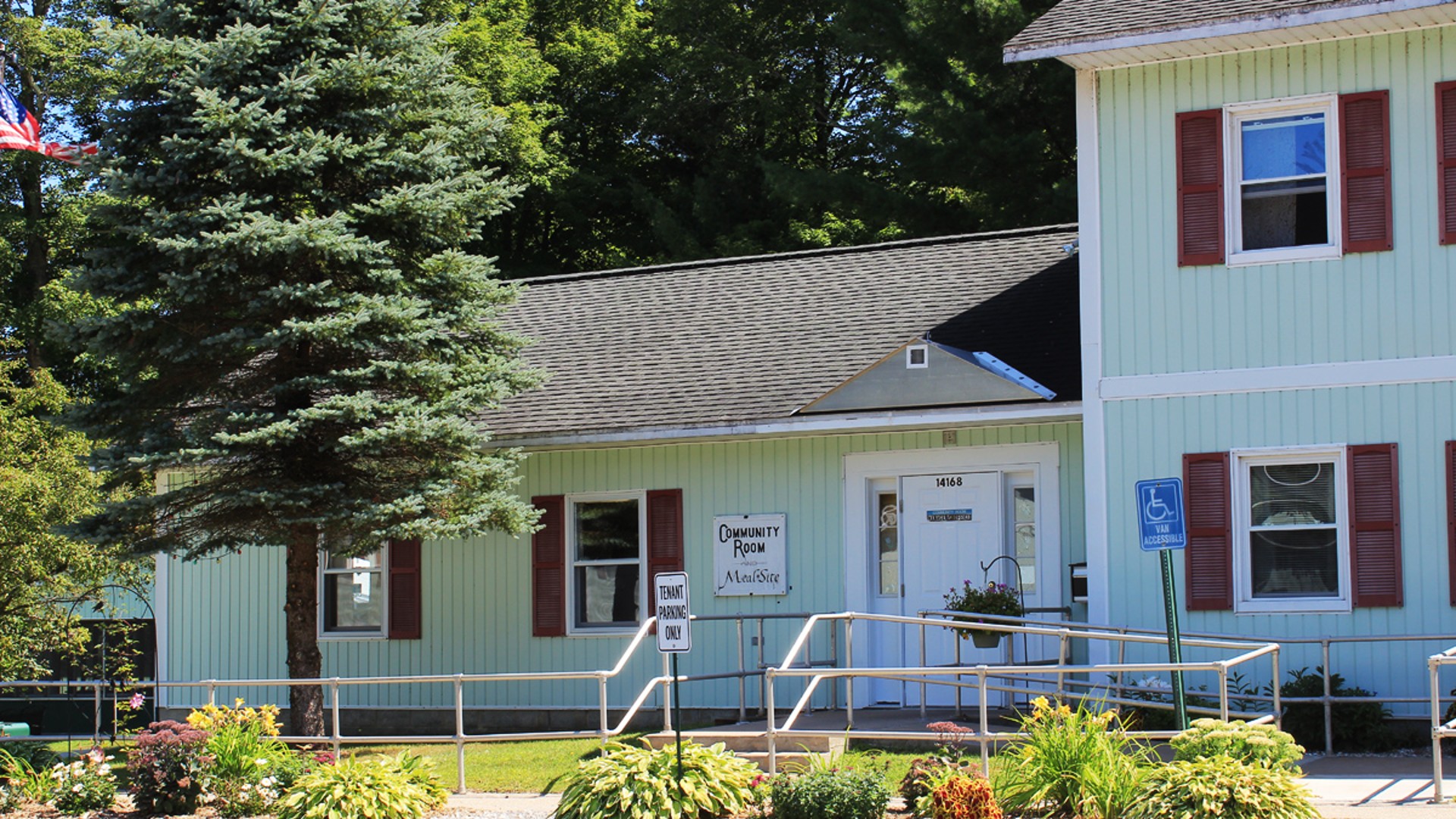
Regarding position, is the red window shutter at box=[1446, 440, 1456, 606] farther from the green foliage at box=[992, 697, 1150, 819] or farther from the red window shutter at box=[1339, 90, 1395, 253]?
the green foliage at box=[992, 697, 1150, 819]

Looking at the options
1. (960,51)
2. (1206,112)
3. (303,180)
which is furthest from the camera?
(960,51)

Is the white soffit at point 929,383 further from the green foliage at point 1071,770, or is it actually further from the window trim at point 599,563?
the green foliage at point 1071,770

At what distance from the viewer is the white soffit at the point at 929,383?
1578 centimetres

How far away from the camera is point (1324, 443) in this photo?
46.6 feet

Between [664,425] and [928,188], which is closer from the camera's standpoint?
[664,425]

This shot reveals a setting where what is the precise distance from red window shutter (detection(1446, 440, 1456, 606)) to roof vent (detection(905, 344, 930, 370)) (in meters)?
4.77

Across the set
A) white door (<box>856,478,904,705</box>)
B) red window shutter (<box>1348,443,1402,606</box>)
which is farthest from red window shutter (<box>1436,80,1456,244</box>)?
white door (<box>856,478,904,705</box>)

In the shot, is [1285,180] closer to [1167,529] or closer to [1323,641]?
[1323,641]

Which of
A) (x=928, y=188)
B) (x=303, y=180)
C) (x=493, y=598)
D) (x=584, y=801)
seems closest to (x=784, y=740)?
(x=584, y=801)

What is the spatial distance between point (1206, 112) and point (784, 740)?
6634 mm

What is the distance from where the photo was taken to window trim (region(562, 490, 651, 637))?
17.8 meters

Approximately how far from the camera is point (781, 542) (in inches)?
675

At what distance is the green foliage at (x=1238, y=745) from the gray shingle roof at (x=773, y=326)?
5.23 meters

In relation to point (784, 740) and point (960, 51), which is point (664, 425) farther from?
point (960, 51)
